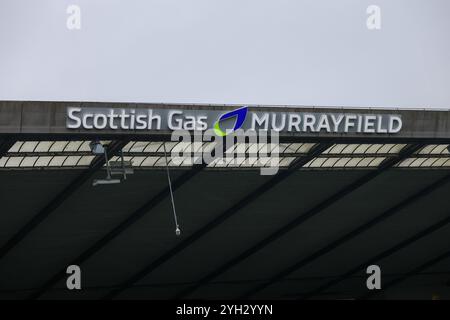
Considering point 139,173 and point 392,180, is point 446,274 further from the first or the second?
point 139,173

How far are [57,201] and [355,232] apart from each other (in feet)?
68.8

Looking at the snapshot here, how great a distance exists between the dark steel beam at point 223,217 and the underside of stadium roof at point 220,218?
88 mm

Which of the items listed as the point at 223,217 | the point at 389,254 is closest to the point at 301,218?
the point at 223,217

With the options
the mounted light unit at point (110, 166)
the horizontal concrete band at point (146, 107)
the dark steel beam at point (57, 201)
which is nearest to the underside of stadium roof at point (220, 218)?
the dark steel beam at point (57, 201)

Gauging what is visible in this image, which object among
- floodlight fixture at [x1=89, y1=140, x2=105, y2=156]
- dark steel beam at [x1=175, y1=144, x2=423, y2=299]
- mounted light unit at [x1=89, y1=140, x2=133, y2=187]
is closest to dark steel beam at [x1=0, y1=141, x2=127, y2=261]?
mounted light unit at [x1=89, y1=140, x2=133, y2=187]

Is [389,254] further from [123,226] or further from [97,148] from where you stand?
[97,148]

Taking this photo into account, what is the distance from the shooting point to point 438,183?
60.5 meters

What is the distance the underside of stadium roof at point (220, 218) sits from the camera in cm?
5153

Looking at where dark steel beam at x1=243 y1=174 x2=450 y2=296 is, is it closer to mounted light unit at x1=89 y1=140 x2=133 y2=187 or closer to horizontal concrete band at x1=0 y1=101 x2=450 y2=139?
horizontal concrete band at x1=0 y1=101 x2=450 y2=139

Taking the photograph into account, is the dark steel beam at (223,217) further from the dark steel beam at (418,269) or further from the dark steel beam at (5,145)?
the dark steel beam at (418,269)

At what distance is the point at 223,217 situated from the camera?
Result: 198 feet

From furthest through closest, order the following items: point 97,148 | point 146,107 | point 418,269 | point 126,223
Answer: point 418,269, point 126,223, point 97,148, point 146,107
